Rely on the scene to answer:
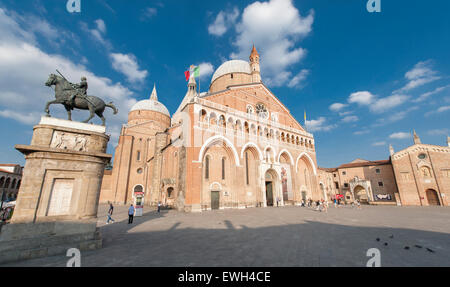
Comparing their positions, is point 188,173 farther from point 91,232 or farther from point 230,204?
point 91,232

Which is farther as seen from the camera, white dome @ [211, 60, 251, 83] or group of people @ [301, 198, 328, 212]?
white dome @ [211, 60, 251, 83]

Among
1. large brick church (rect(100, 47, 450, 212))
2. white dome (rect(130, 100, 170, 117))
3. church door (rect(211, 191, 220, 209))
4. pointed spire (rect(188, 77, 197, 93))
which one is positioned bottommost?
church door (rect(211, 191, 220, 209))

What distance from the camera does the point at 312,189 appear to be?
30.3m

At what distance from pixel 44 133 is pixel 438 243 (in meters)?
14.2

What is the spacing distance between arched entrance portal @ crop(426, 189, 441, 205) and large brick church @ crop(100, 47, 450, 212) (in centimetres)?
10

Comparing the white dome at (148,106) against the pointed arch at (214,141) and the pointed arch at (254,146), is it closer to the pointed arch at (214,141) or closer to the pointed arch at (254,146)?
the pointed arch at (214,141)

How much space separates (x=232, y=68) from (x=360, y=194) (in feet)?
122

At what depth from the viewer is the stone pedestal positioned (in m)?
5.18

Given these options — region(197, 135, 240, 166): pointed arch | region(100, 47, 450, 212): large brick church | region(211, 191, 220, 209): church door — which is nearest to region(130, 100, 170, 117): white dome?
region(100, 47, 450, 212): large brick church

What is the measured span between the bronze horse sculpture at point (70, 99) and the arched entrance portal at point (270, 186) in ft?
73.2

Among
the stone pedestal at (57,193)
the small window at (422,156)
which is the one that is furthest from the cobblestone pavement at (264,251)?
the small window at (422,156)

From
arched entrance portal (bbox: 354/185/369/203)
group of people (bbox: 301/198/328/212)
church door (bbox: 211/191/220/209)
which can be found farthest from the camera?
arched entrance portal (bbox: 354/185/369/203)

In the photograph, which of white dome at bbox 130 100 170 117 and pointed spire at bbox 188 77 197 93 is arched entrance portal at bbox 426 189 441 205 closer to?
pointed spire at bbox 188 77 197 93
